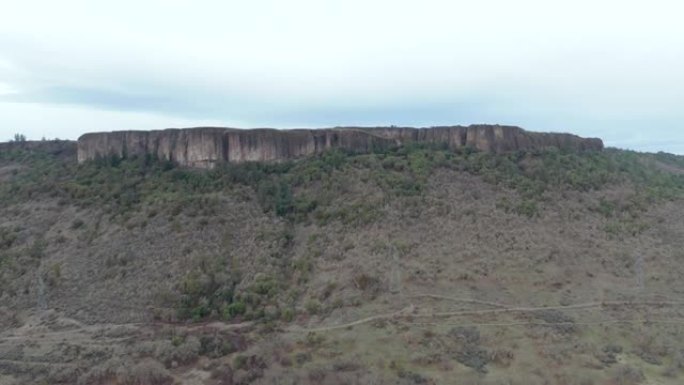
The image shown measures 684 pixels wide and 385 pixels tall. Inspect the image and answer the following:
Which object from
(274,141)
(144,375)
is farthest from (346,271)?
(274,141)

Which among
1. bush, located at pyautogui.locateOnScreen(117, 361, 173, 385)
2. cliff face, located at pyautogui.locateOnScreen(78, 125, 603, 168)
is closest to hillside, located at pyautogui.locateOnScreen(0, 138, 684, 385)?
bush, located at pyautogui.locateOnScreen(117, 361, 173, 385)

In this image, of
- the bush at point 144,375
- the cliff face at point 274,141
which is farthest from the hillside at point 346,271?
the cliff face at point 274,141

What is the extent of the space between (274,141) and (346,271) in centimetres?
1272

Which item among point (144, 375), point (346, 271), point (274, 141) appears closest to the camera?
point (144, 375)

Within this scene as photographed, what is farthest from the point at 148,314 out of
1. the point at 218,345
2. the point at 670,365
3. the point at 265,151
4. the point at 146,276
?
the point at 670,365

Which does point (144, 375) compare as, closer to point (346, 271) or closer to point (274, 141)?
point (346, 271)

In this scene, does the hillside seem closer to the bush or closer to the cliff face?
the bush

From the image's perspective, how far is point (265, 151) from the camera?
36.8 m

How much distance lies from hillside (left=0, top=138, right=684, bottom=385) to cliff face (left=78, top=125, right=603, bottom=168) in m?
0.78

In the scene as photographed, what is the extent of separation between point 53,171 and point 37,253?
37.6ft

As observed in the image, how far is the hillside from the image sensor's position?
20.9 metres

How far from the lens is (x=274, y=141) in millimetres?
37062

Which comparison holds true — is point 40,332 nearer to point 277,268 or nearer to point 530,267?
point 277,268

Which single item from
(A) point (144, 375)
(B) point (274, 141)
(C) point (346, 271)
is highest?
(B) point (274, 141)
